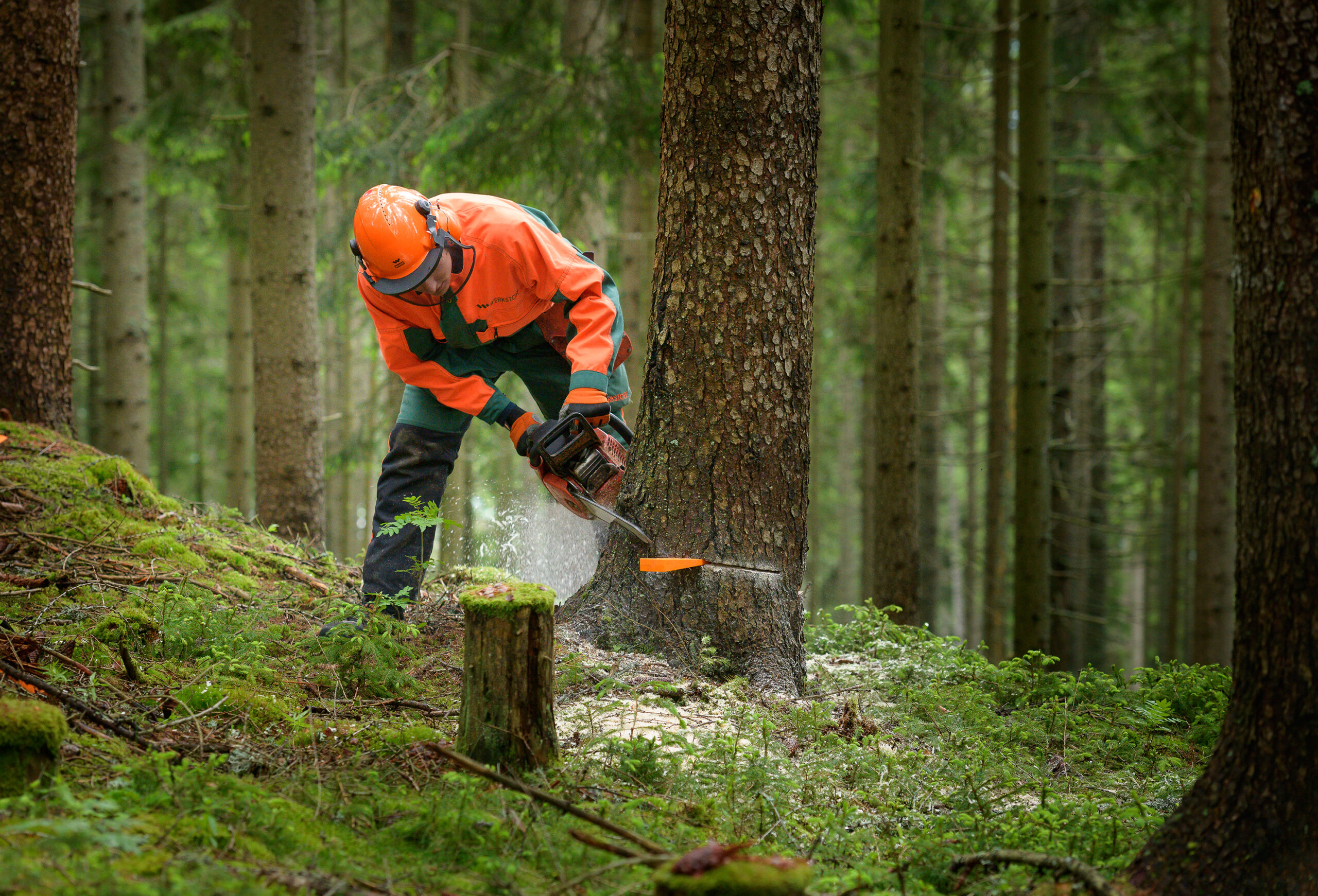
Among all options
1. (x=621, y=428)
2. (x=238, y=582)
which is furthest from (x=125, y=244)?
(x=621, y=428)

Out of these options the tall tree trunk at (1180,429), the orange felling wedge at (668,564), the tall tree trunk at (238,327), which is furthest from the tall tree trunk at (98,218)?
the tall tree trunk at (1180,429)

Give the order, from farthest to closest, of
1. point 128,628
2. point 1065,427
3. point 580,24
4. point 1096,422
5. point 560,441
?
point 1096,422 < point 1065,427 < point 580,24 < point 560,441 < point 128,628

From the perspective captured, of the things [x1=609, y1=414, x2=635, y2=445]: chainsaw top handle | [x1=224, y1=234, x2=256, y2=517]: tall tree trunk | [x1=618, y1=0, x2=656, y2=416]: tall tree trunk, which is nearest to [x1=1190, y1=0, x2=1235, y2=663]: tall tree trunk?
[x1=618, y1=0, x2=656, y2=416]: tall tree trunk

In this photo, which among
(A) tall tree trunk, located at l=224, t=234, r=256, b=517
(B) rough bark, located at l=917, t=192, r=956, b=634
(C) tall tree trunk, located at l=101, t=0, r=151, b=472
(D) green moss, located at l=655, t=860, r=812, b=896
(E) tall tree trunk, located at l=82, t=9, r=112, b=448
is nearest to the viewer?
(D) green moss, located at l=655, t=860, r=812, b=896

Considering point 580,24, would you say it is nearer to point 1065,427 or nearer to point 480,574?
point 480,574

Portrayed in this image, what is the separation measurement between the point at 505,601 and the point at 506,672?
0.68 feet

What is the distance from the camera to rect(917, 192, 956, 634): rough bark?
46.2 feet

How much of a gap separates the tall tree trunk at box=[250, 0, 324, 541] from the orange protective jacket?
86.8 inches

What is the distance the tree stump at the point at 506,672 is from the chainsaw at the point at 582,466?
1267 millimetres

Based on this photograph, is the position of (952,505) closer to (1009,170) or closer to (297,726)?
(1009,170)

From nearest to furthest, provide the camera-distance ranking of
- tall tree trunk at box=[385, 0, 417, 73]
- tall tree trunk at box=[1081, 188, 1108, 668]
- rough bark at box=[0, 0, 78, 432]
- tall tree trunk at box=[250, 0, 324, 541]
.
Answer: rough bark at box=[0, 0, 78, 432] → tall tree trunk at box=[250, 0, 324, 541] → tall tree trunk at box=[385, 0, 417, 73] → tall tree trunk at box=[1081, 188, 1108, 668]

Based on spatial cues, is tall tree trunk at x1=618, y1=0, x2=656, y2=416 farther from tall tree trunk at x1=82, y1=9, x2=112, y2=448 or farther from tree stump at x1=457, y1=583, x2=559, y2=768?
tree stump at x1=457, y1=583, x2=559, y2=768

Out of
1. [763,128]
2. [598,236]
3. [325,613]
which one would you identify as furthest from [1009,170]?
[325,613]

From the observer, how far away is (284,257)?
6152 millimetres
